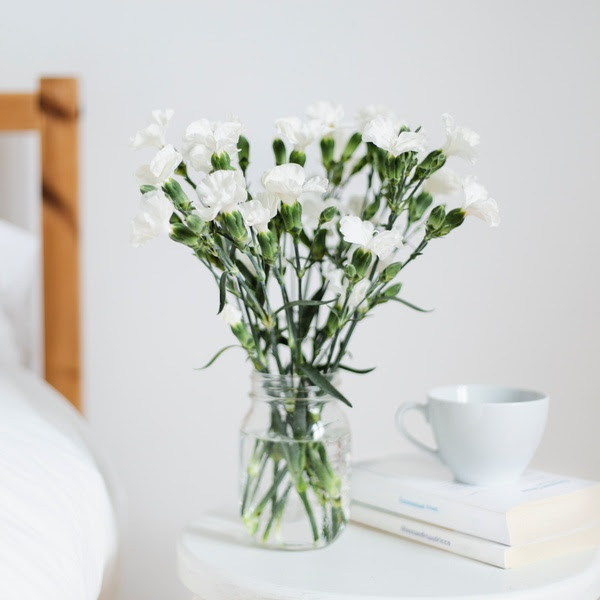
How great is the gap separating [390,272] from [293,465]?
0.21m

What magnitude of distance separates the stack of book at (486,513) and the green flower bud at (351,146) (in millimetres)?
337

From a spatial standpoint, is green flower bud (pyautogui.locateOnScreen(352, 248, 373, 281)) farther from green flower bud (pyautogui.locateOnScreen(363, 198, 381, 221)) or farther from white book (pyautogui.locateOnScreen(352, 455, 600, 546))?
white book (pyautogui.locateOnScreen(352, 455, 600, 546))

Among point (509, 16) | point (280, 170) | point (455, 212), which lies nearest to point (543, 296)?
point (509, 16)

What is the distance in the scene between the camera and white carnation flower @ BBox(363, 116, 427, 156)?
783 millimetres

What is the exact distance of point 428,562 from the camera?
2.72ft

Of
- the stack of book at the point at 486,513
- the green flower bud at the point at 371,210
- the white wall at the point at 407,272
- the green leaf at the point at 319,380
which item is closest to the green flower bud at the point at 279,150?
the green flower bud at the point at 371,210

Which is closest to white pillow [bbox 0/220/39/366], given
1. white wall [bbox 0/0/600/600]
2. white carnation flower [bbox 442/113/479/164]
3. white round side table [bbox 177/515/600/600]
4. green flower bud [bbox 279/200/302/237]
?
white wall [bbox 0/0/600/600]

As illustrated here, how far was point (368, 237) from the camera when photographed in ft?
2.58

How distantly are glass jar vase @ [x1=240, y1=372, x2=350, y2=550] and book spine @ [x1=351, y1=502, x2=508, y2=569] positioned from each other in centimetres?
5

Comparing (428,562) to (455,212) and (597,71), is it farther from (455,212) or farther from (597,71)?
(597,71)

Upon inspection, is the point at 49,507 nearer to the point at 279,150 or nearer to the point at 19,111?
the point at 279,150

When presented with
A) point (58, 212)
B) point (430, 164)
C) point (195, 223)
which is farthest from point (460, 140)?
point (58, 212)

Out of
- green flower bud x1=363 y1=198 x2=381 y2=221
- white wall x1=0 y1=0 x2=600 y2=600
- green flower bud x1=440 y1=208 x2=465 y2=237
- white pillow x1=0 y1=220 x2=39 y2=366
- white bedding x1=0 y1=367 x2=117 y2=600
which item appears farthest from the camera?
white wall x1=0 y1=0 x2=600 y2=600

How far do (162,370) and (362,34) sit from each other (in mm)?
677
